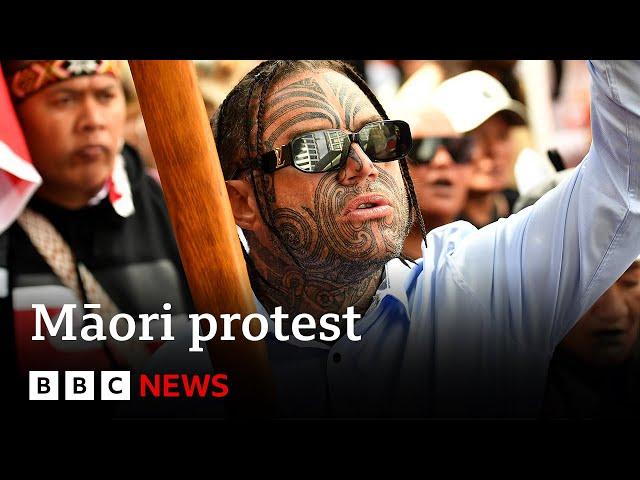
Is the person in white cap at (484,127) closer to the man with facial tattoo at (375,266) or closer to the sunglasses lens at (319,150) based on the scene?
the man with facial tattoo at (375,266)

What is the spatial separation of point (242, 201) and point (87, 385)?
113 centimetres

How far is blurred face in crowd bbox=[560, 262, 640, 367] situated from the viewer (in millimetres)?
4469

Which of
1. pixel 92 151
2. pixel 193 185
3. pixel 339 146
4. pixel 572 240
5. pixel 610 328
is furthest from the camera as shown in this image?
pixel 610 328

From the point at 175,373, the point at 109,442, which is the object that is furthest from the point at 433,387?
the point at 109,442

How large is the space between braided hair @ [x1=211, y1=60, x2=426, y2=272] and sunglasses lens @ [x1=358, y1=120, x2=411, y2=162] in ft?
0.17

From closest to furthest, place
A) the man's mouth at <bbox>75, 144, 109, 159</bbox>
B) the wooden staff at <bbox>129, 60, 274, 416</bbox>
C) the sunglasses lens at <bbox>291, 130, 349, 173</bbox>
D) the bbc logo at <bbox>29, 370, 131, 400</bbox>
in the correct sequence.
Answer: the wooden staff at <bbox>129, 60, 274, 416</bbox>
the sunglasses lens at <bbox>291, 130, 349, 173</bbox>
the man's mouth at <bbox>75, 144, 109, 159</bbox>
the bbc logo at <bbox>29, 370, 131, 400</bbox>

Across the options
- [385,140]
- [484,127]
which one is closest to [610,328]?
[484,127]

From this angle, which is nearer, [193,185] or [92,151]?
[193,185]

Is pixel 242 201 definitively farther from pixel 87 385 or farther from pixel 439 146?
pixel 87 385

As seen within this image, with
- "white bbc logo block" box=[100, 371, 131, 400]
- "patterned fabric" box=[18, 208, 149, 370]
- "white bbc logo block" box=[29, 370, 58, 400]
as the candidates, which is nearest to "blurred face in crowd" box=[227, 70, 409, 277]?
"patterned fabric" box=[18, 208, 149, 370]

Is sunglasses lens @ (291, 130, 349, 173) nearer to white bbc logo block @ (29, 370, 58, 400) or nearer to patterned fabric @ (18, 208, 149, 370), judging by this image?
patterned fabric @ (18, 208, 149, 370)

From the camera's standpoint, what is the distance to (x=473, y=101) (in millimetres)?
4445

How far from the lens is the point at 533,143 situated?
4.44m

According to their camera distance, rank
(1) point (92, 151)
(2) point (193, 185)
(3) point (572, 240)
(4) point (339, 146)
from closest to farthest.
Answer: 1. (2) point (193, 185)
2. (3) point (572, 240)
3. (4) point (339, 146)
4. (1) point (92, 151)
